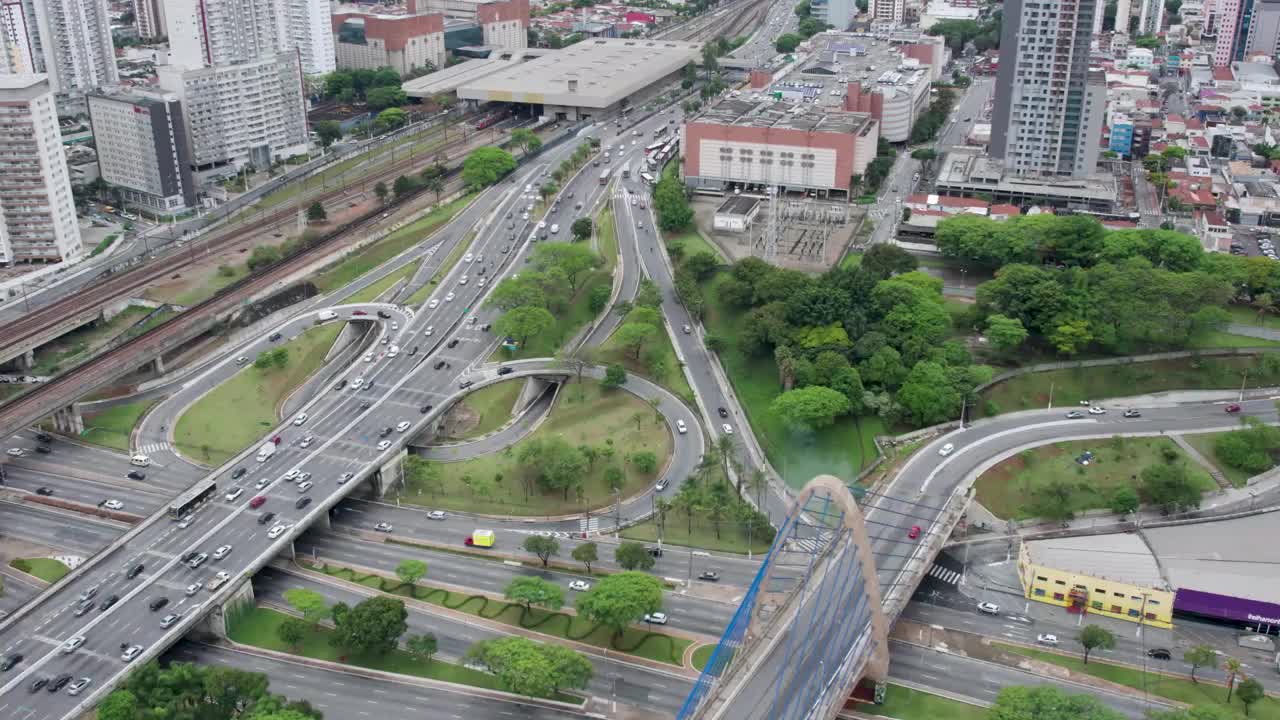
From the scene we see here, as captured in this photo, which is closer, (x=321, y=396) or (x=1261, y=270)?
(x=321, y=396)

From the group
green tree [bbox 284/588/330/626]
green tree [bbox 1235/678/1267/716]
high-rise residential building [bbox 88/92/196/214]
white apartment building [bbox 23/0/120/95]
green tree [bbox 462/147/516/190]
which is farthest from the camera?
white apartment building [bbox 23/0/120/95]

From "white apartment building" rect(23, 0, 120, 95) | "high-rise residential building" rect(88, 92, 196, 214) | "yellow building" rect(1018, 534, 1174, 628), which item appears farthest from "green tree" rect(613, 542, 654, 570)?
"white apartment building" rect(23, 0, 120, 95)

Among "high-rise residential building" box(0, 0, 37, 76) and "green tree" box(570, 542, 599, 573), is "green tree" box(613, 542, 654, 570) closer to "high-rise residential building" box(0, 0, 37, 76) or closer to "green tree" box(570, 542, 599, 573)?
"green tree" box(570, 542, 599, 573)

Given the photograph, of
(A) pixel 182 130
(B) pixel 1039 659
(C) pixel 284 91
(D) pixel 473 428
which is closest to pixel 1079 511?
(B) pixel 1039 659

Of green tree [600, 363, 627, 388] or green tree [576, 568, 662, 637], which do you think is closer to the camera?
green tree [576, 568, 662, 637]

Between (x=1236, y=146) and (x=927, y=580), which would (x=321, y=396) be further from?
(x=1236, y=146)

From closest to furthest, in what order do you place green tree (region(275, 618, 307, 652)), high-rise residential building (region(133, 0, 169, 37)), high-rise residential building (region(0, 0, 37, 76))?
green tree (region(275, 618, 307, 652)) → high-rise residential building (region(0, 0, 37, 76)) → high-rise residential building (region(133, 0, 169, 37))

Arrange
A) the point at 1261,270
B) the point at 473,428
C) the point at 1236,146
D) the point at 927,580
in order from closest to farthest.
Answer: the point at 927,580, the point at 473,428, the point at 1261,270, the point at 1236,146
